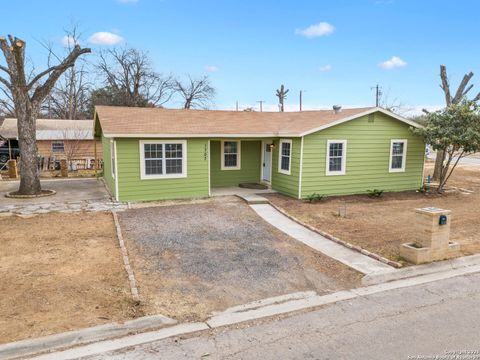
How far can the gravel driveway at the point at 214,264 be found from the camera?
562 centimetres

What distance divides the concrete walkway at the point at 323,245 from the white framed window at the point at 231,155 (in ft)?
13.0

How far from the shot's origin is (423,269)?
6.86 meters

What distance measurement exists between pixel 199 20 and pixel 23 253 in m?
17.1

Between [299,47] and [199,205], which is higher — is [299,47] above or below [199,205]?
above

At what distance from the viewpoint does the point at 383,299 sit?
18.6ft

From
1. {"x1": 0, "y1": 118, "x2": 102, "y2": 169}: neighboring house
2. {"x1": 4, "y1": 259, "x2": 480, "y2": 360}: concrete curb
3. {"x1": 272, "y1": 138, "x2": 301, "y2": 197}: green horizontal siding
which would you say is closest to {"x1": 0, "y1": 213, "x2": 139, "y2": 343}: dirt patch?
{"x1": 4, "y1": 259, "x2": 480, "y2": 360}: concrete curb

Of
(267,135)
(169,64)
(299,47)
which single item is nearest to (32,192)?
(267,135)

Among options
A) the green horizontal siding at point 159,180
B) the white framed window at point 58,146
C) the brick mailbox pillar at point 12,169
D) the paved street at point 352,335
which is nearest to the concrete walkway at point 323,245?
the paved street at point 352,335

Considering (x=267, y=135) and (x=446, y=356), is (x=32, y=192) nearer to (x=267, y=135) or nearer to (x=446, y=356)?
(x=267, y=135)

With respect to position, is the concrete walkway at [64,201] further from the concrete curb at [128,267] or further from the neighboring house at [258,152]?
the concrete curb at [128,267]

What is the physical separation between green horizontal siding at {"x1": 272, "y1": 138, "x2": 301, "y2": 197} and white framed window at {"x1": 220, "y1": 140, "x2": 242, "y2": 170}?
1.57 m

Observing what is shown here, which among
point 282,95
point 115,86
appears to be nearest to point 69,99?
point 115,86

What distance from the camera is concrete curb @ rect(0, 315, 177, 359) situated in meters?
4.12

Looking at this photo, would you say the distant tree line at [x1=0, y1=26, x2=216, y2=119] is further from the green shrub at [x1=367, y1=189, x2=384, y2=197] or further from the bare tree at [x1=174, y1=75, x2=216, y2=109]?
the green shrub at [x1=367, y1=189, x2=384, y2=197]
